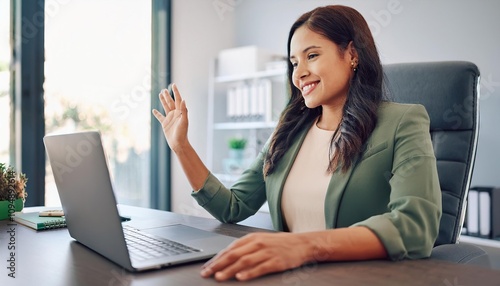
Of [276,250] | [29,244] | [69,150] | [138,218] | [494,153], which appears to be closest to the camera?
[276,250]

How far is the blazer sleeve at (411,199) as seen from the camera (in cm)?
81

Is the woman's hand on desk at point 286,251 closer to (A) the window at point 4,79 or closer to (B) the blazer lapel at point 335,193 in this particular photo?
(B) the blazer lapel at point 335,193

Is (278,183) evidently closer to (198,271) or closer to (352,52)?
(352,52)

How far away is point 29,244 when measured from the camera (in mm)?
932

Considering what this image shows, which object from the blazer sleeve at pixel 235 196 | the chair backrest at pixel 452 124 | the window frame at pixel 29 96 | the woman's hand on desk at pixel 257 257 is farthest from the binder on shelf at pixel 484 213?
the window frame at pixel 29 96

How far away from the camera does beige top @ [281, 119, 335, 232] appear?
1.24m

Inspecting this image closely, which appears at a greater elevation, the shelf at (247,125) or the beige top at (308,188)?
the shelf at (247,125)

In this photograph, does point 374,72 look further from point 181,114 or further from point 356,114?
point 181,114

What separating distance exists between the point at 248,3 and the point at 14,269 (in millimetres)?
3534

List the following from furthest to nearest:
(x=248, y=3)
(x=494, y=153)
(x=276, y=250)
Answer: (x=248, y=3) < (x=494, y=153) < (x=276, y=250)

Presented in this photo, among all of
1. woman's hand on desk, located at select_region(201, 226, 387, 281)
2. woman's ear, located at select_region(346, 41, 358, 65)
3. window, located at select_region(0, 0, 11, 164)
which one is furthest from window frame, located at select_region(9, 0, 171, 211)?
woman's hand on desk, located at select_region(201, 226, 387, 281)

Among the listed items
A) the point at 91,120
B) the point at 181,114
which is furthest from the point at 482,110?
the point at 91,120

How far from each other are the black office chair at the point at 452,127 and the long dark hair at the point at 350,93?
7.2 inches

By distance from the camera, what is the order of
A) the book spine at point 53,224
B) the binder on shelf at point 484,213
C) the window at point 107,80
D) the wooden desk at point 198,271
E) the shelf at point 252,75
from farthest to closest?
the shelf at point 252,75, the window at point 107,80, the binder on shelf at point 484,213, the book spine at point 53,224, the wooden desk at point 198,271
